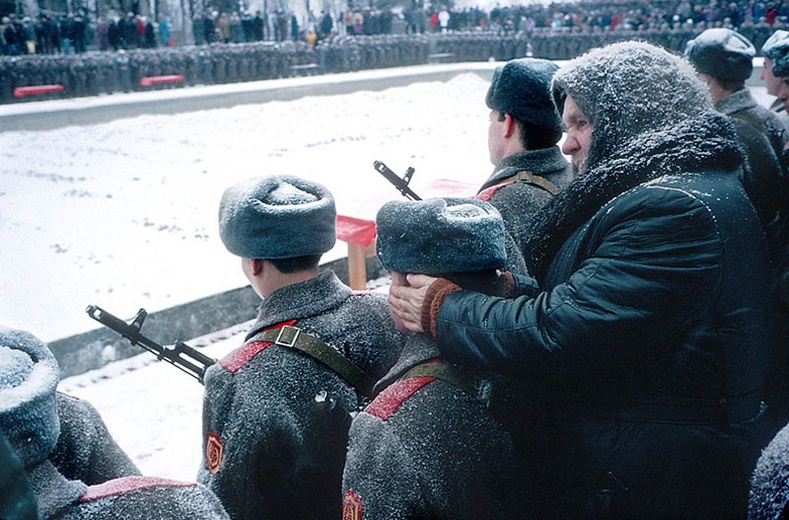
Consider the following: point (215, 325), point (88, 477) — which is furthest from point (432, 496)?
point (215, 325)

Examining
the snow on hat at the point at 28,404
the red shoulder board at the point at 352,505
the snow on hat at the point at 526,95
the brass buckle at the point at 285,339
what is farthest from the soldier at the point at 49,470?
the snow on hat at the point at 526,95

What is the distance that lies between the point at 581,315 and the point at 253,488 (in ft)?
3.13

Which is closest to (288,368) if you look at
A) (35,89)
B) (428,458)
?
(428,458)

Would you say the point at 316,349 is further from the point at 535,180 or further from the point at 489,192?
the point at 535,180

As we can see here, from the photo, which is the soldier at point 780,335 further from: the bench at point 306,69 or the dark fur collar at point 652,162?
the bench at point 306,69

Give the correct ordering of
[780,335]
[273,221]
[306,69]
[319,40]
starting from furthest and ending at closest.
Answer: [319,40], [306,69], [780,335], [273,221]

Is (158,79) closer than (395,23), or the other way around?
(158,79)

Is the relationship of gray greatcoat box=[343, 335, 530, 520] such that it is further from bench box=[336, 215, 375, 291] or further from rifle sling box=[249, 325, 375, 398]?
bench box=[336, 215, 375, 291]

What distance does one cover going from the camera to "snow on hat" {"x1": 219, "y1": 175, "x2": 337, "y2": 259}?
1933mm

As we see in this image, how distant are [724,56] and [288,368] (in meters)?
3.21

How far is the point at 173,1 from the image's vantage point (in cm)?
2809

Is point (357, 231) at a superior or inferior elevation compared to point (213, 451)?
inferior

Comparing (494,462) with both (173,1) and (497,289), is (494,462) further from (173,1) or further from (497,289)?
(173,1)

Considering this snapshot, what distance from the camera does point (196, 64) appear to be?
64.0ft
